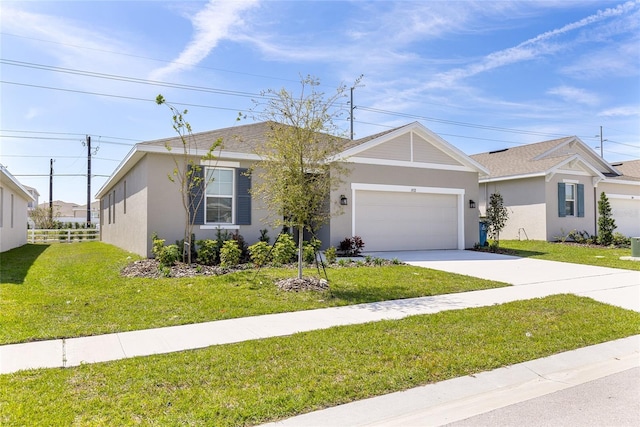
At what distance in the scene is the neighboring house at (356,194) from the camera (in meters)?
12.3

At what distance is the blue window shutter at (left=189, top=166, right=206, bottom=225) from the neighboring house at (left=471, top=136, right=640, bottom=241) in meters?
14.6

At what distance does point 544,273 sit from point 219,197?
31.1ft

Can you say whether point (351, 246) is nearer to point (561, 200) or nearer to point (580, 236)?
point (561, 200)

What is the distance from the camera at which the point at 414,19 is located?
10.5m

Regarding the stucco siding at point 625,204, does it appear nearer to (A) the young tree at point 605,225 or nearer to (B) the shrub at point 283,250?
(A) the young tree at point 605,225

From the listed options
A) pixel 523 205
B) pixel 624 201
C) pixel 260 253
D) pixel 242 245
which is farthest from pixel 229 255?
pixel 624 201

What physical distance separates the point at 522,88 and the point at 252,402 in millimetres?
17274

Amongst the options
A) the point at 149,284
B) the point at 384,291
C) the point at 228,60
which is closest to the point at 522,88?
the point at 228,60

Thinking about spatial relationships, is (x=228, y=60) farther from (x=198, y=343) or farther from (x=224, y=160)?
(x=198, y=343)

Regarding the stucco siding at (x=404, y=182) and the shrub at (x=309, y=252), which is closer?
the shrub at (x=309, y=252)

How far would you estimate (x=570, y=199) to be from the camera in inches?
809

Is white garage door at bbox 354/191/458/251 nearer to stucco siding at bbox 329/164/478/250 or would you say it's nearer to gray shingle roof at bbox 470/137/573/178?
stucco siding at bbox 329/164/478/250

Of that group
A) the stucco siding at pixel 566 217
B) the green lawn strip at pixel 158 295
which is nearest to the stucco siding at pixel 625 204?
the stucco siding at pixel 566 217

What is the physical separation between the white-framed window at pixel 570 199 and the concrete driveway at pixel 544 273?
26.6 ft
